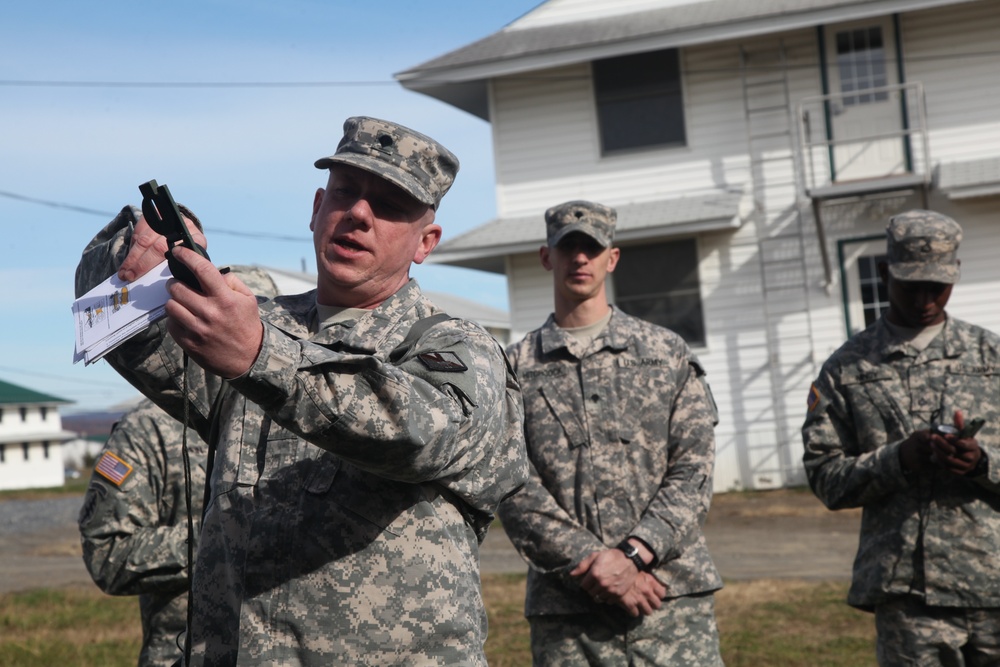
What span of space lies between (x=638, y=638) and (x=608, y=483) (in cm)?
58

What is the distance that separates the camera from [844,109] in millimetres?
17266

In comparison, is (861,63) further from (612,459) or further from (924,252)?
(612,459)

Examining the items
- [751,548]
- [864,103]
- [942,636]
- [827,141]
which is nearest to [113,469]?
[942,636]

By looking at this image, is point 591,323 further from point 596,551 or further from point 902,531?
point 902,531

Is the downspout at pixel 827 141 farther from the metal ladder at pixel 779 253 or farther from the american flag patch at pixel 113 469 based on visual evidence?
the american flag patch at pixel 113 469

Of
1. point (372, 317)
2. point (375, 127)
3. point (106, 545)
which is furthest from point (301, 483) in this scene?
point (106, 545)

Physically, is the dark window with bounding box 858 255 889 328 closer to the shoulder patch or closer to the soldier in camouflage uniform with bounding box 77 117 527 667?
the shoulder patch

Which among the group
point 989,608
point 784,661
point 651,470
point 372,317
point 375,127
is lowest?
point 784,661

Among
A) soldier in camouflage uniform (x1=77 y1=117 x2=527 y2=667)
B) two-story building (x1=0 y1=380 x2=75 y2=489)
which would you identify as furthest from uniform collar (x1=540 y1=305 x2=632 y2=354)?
two-story building (x1=0 y1=380 x2=75 y2=489)

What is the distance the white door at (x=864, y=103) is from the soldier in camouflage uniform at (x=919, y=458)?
12.7 m

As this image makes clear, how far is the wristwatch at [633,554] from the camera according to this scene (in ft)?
14.0

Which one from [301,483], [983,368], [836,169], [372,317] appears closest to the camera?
[301,483]

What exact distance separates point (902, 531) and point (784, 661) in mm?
3008

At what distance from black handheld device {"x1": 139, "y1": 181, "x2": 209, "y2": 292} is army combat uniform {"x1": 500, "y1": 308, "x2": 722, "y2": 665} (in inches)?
103
